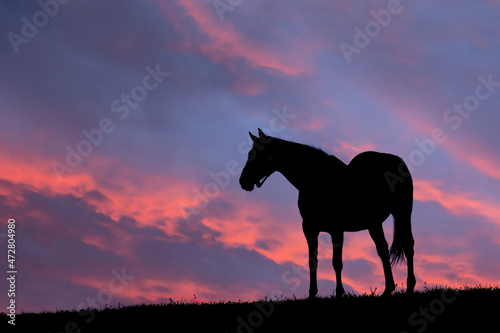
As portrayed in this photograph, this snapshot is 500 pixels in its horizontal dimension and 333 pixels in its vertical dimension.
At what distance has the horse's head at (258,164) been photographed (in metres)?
12.4

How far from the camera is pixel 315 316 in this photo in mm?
9508

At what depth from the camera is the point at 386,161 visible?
12.5 metres

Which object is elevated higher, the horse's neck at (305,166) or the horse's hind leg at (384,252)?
the horse's neck at (305,166)

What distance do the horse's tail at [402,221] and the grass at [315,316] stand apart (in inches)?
41.1

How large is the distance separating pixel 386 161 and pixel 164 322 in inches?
246

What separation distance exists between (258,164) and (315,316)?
13.4 ft

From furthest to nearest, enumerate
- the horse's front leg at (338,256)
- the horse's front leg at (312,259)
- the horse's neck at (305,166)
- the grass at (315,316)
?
the horse's neck at (305,166) → the horse's front leg at (338,256) → the horse's front leg at (312,259) → the grass at (315,316)

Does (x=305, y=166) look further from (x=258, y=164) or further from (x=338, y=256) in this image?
(x=338, y=256)

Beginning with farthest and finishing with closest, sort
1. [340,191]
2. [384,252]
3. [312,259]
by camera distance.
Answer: [340,191]
[312,259]
[384,252]

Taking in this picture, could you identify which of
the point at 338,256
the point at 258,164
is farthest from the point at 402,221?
the point at 258,164

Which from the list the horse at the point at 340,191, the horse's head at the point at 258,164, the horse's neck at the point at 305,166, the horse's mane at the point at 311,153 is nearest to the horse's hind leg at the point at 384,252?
the horse at the point at 340,191

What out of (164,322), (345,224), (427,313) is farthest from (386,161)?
(164,322)

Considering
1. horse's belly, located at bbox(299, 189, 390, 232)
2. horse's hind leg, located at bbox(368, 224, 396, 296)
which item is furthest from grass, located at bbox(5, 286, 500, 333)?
horse's belly, located at bbox(299, 189, 390, 232)

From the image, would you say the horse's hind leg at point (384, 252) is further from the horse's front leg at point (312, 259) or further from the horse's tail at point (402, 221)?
the horse's front leg at point (312, 259)
